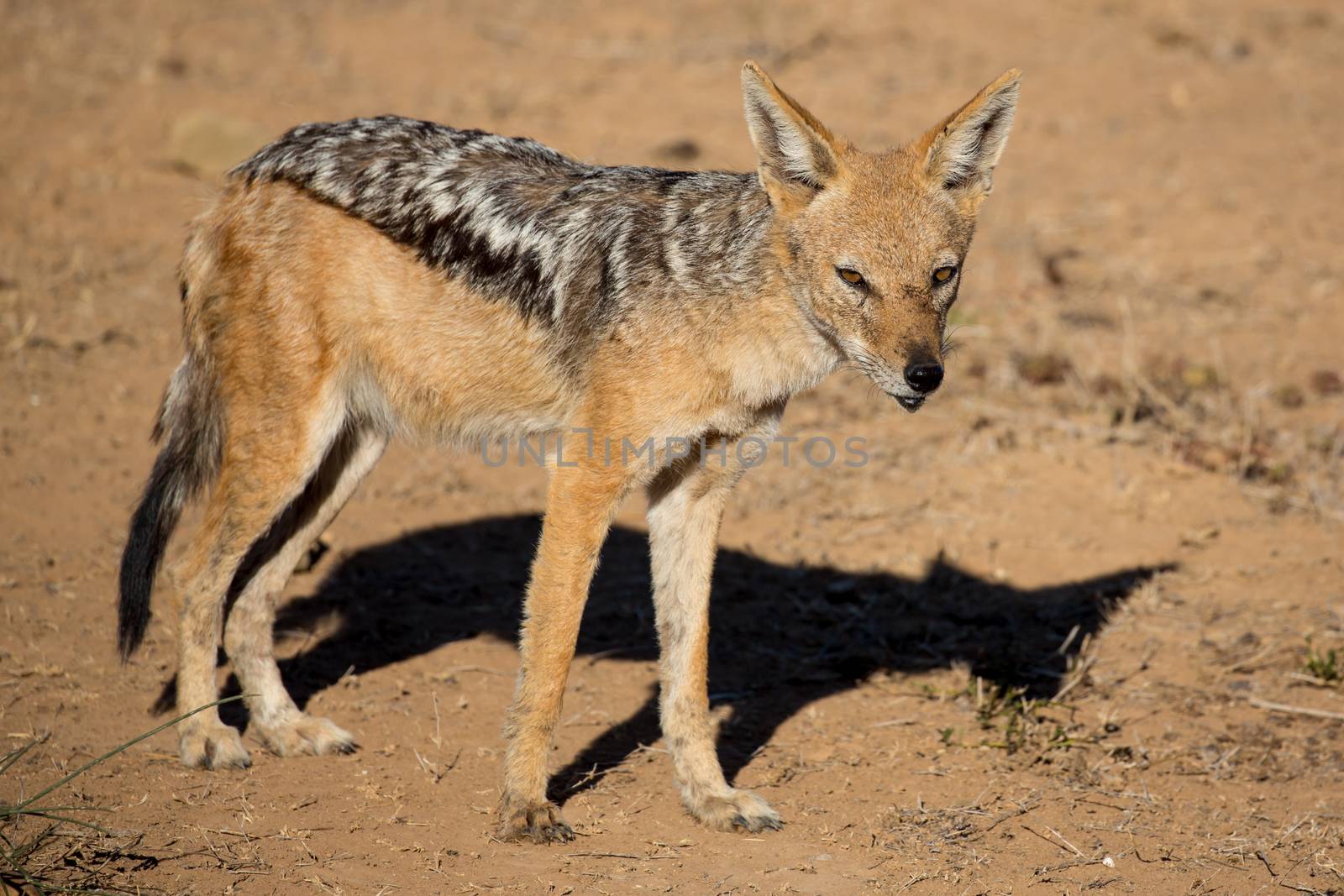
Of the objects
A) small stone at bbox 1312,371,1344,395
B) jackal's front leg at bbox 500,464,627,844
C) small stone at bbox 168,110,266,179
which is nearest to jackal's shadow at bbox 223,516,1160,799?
jackal's front leg at bbox 500,464,627,844

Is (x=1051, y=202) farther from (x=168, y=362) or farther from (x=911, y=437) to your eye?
(x=168, y=362)

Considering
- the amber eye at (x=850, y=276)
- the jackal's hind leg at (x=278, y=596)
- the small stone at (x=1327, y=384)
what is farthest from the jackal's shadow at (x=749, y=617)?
the small stone at (x=1327, y=384)

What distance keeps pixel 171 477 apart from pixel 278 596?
2.26ft

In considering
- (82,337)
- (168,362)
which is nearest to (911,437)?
(168,362)

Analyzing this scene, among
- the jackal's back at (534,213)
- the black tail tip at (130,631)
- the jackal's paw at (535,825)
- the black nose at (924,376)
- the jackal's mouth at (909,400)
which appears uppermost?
the jackal's back at (534,213)

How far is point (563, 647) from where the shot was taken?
189 inches

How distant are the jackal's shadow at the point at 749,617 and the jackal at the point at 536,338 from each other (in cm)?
82

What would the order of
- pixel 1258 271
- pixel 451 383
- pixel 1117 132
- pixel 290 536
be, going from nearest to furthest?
pixel 451 383, pixel 290 536, pixel 1258 271, pixel 1117 132

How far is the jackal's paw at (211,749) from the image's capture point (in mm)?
5109

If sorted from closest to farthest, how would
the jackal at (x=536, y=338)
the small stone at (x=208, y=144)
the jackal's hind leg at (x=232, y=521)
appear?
the jackal at (x=536, y=338), the jackal's hind leg at (x=232, y=521), the small stone at (x=208, y=144)

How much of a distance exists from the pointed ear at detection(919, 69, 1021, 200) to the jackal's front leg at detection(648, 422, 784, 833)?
118 cm

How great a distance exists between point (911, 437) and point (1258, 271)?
13.5ft

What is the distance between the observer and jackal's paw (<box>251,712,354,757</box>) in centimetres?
531
